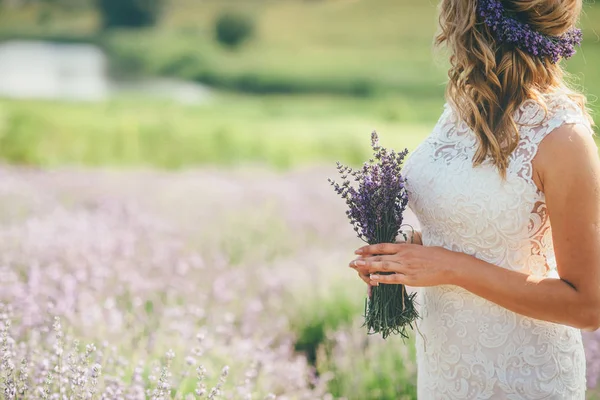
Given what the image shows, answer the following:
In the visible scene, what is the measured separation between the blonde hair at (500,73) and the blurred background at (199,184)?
29cm

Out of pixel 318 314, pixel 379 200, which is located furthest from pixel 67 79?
pixel 379 200

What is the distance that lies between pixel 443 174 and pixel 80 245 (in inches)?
128

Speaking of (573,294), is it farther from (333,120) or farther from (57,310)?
(333,120)

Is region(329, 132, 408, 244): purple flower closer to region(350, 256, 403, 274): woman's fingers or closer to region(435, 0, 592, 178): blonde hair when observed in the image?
region(350, 256, 403, 274): woman's fingers

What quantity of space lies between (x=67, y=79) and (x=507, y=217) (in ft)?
53.5

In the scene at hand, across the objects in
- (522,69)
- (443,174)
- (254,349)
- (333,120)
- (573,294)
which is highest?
(333,120)

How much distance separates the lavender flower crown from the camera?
5.60 feet

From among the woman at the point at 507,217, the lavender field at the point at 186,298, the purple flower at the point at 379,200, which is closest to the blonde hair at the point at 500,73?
the woman at the point at 507,217

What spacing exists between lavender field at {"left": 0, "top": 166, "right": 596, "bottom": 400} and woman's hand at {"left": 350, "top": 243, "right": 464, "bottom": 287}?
0.59m

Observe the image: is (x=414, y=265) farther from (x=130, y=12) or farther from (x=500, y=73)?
(x=130, y=12)

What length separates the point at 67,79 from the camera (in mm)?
16281

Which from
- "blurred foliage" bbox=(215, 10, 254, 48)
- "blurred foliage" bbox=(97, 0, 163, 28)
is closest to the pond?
"blurred foliage" bbox=(97, 0, 163, 28)

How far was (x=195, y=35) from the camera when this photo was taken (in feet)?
58.4

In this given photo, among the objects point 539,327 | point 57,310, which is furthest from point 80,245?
point 539,327
